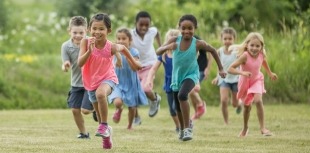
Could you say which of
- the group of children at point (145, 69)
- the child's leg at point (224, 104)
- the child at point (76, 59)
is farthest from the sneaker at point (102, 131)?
the child's leg at point (224, 104)

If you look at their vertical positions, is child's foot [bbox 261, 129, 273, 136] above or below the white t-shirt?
below

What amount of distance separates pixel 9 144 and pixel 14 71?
10.1m

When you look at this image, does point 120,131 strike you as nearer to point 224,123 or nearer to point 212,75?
point 224,123

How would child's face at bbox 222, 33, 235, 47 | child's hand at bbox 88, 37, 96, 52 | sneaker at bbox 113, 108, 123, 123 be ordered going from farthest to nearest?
1. child's face at bbox 222, 33, 235, 47
2. sneaker at bbox 113, 108, 123, 123
3. child's hand at bbox 88, 37, 96, 52

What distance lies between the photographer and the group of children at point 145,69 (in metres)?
11.3

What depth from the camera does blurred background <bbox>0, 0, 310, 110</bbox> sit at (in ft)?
67.5

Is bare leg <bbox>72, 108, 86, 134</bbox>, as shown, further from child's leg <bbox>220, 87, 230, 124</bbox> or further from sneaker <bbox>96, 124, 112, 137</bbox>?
child's leg <bbox>220, 87, 230, 124</bbox>

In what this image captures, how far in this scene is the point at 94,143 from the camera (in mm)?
11859

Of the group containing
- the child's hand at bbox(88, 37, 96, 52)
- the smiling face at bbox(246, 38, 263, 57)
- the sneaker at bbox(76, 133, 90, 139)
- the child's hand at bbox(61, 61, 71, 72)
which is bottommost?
the sneaker at bbox(76, 133, 90, 139)

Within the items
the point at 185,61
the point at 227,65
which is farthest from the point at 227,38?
the point at 185,61

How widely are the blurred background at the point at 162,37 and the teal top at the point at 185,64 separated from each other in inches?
323

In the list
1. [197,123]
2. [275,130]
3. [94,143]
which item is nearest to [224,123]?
[197,123]

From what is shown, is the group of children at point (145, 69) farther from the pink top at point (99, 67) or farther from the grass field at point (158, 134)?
the grass field at point (158, 134)

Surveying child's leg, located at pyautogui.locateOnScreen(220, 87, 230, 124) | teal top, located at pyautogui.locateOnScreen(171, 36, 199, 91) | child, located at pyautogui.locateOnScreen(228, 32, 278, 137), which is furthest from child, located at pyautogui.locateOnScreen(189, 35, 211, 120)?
teal top, located at pyautogui.locateOnScreen(171, 36, 199, 91)
